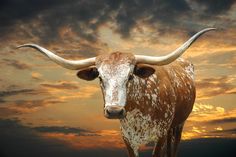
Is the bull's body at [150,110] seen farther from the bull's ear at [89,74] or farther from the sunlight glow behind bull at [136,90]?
the bull's ear at [89,74]

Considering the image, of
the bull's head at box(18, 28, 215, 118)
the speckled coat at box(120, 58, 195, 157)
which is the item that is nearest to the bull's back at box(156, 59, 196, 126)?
the speckled coat at box(120, 58, 195, 157)

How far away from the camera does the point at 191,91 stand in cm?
1054

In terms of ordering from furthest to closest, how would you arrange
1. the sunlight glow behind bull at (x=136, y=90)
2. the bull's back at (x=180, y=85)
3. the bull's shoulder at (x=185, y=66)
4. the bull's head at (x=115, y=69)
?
the bull's shoulder at (x=185, y=66) < the bull's back at (x=180, y=85) < the sunlight glow behind bull at (x=136, y=90) < the bull's head at (x=115, y=69)

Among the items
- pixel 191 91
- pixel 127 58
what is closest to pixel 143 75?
pixel 127 58

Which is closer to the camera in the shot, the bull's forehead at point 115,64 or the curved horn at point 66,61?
the bull's forehead at point 115,64

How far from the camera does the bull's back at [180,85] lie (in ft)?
29.0

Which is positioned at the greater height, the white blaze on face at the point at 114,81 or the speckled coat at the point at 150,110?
the white blaze on face at the point at 114,81

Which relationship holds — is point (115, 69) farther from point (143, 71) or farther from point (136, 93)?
point (136, 93)

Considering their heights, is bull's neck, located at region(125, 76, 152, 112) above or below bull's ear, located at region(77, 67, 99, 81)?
below

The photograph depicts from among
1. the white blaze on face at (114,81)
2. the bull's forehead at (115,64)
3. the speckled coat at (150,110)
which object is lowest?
the speckled coat at (150,110)

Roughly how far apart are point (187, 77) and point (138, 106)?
3011 millimetres

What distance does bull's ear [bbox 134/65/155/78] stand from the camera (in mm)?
7693

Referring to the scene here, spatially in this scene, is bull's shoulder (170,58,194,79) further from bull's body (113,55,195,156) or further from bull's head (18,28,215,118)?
bull's head (18,28,215,118)

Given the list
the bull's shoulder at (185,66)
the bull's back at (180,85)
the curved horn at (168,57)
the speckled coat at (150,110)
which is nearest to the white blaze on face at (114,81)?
the speckled coat at (150,110)
